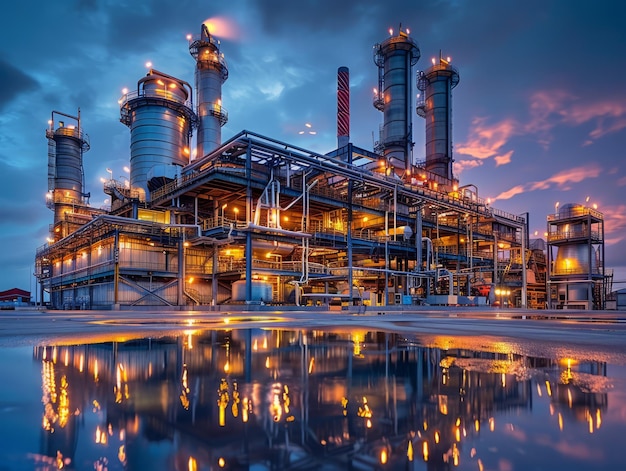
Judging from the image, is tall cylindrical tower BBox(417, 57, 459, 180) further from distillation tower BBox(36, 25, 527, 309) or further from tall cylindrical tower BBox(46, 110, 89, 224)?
tall cylindrical tower BBox(46, 110, 89, 224)

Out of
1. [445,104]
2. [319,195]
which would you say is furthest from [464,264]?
[319,195]

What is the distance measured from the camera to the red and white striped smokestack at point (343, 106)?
4438 cm

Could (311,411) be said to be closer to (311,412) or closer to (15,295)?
(311,412)

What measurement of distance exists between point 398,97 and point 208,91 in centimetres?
2248

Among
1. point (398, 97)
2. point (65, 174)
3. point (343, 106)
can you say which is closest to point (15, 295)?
point (65, 174)

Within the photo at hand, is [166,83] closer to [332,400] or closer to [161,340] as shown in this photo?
[161,340]

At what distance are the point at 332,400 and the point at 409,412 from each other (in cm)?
53

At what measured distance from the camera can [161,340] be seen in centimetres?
641

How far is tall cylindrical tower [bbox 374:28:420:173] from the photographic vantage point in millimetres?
47062

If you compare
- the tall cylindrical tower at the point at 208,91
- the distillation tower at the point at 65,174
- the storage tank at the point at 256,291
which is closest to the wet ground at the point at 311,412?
the storage tank at the point at 256,291

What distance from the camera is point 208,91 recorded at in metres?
43.4

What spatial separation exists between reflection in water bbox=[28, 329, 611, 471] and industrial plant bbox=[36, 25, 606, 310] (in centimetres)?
2187

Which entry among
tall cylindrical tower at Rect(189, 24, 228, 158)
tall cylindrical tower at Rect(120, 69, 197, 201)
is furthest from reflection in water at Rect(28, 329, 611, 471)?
tall cylindrical tower at Rect(189, 24, 228, 158)

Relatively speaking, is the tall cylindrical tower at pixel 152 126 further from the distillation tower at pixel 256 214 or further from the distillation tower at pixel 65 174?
the distillation tower at pixel 65 174
